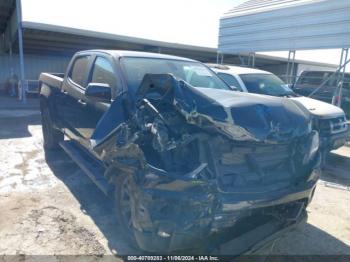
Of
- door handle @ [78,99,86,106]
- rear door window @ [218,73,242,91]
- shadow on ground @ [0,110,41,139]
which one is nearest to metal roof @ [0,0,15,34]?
shadow on ground @ [0,110,41,139]

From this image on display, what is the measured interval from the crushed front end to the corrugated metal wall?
2239cm

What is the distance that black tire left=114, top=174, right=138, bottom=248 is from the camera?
3086 millimetres

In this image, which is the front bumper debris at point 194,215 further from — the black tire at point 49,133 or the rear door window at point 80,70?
the black tire at point 49,133

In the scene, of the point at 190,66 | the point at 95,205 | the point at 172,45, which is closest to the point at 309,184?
the point at 190,66

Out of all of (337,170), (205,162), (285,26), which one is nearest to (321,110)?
(337,170)

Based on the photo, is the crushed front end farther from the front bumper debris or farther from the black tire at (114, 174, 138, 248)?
the black tire at (114, 174, 138, 248)

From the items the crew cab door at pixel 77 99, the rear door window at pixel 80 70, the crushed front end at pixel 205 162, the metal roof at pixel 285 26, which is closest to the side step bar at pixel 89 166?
the crew cab door at pixel 77 99

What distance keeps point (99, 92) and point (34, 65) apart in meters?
22.3

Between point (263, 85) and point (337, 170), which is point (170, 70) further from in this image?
point (337, 170)

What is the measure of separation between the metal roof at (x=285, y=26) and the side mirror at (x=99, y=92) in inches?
344

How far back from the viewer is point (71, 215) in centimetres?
387

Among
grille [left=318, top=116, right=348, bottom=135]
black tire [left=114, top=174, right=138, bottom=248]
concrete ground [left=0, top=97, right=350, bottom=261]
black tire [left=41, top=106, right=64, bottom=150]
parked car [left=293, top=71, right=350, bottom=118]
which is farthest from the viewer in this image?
Answer: parked car [left=293, top=71, right=350, bottom=118]

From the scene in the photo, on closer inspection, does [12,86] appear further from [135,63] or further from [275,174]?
[275,174]

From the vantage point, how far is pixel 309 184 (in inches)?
122
